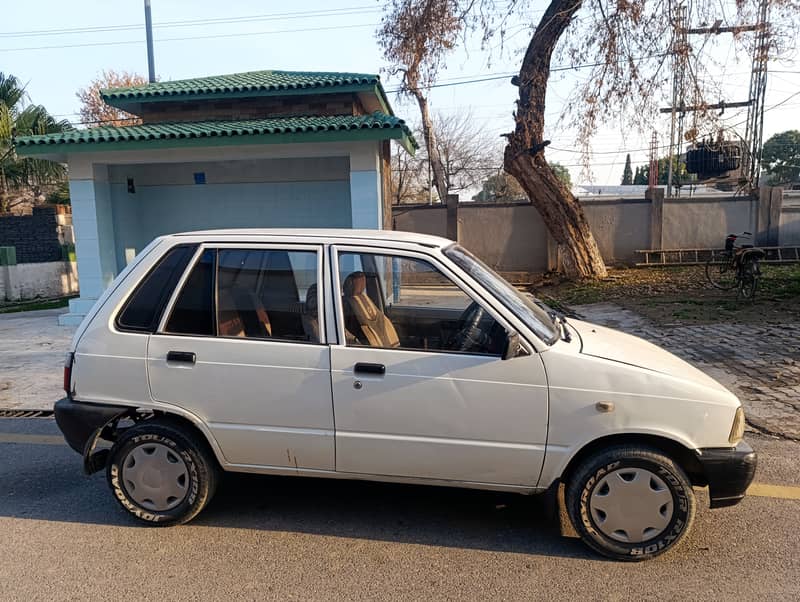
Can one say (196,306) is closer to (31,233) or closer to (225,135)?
(225,135)

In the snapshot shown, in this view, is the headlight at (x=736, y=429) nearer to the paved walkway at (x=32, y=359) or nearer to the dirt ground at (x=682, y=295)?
the dirt ground at (x=682, y=295)

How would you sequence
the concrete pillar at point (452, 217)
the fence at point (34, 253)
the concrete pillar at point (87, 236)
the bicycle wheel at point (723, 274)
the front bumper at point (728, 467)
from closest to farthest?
the front bumper at point (728, 467)
the concrete pillar at point (87, 236)
the bicycle wheel at point (723, 274)
the fence at point (34, 253)
the concrete pillar at point (452, 217)

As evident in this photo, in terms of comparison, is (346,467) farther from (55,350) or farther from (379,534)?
(55,350)

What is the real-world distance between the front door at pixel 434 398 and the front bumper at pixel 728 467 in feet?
2.79

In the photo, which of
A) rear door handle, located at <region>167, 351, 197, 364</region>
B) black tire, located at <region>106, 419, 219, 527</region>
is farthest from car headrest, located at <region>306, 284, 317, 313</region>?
black tire, located at <region>106, 419, 219, 527</region>

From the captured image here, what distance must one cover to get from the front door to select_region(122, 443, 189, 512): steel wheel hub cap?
0.97 metres

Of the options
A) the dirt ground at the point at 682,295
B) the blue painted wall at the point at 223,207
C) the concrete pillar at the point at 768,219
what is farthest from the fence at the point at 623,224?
the blue painted wall at the point at 223,207

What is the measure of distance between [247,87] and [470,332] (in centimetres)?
1031

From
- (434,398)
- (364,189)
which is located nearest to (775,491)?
(434,398)

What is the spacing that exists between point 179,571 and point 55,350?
23.8 feet

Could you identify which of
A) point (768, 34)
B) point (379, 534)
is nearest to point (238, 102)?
point (768, 34)

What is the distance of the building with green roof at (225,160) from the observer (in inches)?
417

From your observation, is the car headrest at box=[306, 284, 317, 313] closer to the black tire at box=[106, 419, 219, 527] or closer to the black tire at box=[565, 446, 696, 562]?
the black tire at box=[106, 419, 219, 527]

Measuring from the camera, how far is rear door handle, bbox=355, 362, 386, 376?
10.9 feet
